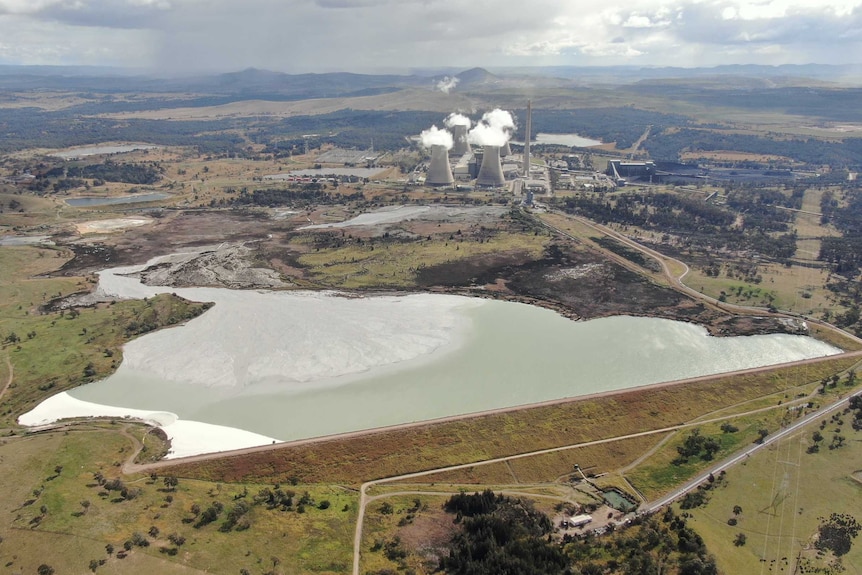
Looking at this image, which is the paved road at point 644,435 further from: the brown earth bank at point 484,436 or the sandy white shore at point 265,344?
the sandy white shore at point 265,344

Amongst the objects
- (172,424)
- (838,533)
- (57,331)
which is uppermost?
(57,331)

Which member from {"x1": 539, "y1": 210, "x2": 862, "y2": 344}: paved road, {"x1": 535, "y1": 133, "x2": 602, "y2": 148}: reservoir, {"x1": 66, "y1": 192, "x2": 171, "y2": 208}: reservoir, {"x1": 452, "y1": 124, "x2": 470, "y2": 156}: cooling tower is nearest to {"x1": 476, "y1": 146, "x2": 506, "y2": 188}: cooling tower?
{"x1": 539, "y1": 210, "x2": 862, "y2": 344}: paved road

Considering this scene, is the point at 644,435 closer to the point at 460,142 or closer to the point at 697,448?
the point at 697,448

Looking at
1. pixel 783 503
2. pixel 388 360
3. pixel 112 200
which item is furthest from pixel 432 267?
pixel 112 200

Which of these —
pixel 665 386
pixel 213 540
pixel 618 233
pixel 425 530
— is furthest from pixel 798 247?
pixel 213 540

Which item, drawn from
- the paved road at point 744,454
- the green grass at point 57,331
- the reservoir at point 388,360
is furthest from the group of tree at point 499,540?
the green grass at point 57,331

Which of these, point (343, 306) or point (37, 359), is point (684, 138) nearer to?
point (343, 306)

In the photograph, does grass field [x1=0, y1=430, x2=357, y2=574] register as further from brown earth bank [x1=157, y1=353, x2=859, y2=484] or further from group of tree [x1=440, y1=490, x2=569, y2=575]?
group of tree [x1=440, y1=490, x2=569, y2=575]
